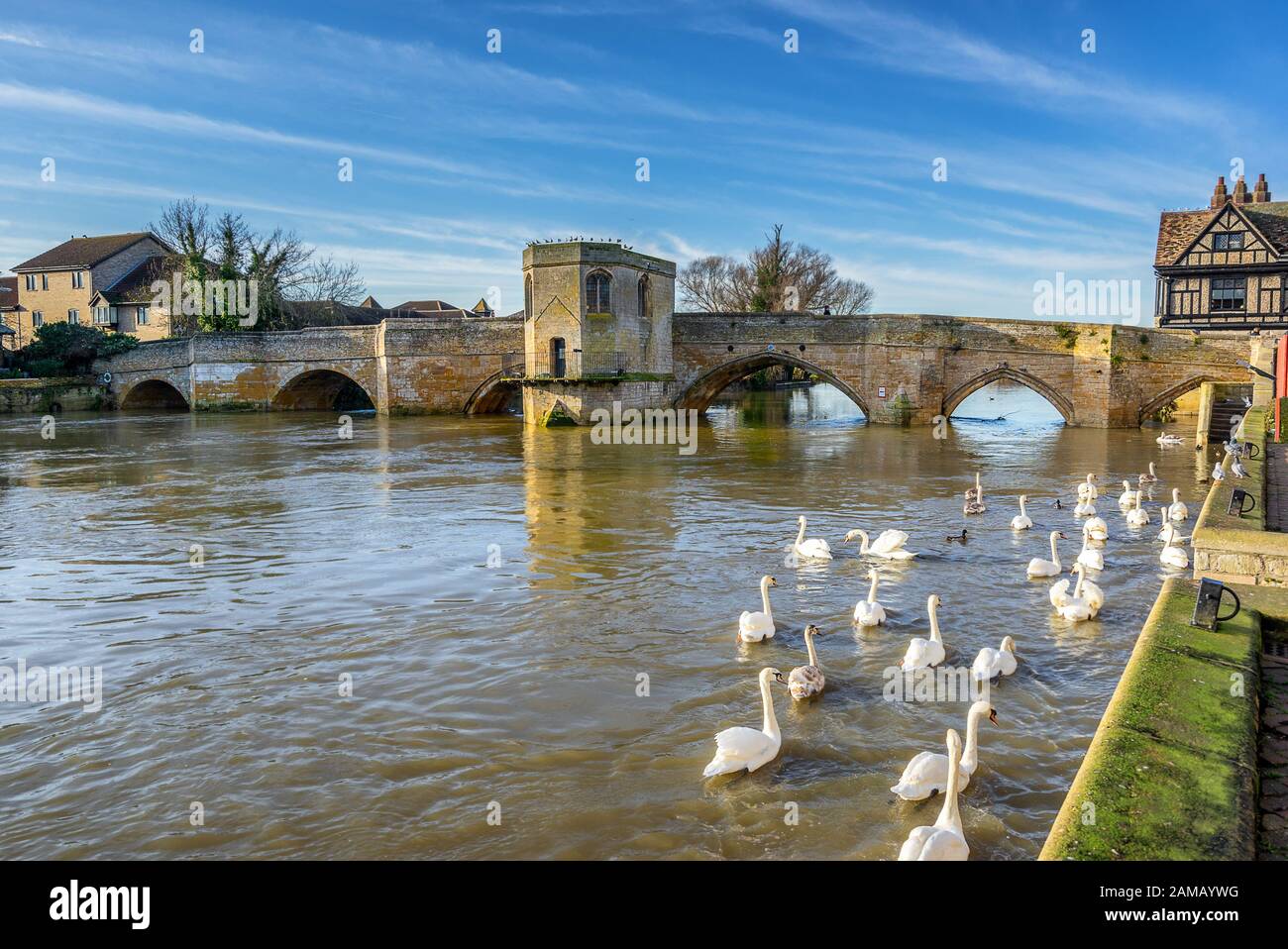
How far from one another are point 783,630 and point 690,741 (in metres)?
2.99

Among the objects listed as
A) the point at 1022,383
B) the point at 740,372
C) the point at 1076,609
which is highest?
the point at 740,372

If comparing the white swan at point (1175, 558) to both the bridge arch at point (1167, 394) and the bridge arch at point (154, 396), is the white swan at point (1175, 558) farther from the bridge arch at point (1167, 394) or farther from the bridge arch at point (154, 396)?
the bridge arch at point (154, 396)

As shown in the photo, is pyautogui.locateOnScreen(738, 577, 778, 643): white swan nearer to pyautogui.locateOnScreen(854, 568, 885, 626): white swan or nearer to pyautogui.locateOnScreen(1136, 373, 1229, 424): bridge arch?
pyautogui.locateOnScreen(854, 568, 885, 626): white swan

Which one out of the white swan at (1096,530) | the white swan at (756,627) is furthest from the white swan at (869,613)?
the white swan at (1096,530)

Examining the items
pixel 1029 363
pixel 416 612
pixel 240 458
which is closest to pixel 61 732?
pixel 416 612

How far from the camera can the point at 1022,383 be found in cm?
3800

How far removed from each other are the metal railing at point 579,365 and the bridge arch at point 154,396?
78.2 feet

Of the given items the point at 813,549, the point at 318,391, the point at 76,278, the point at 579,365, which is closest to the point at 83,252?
the point at 76,278

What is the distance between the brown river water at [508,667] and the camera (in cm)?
619

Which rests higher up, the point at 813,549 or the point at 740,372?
the point at 740,372

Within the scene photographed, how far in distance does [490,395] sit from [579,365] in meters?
10.7

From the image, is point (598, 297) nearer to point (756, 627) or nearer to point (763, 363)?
point (763, 363)
